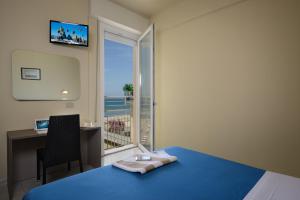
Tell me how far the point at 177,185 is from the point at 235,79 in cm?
176

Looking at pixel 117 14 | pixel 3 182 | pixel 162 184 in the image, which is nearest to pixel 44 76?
pixel 3 182

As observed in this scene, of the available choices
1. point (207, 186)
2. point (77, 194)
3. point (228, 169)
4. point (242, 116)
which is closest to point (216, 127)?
point (242, 116)

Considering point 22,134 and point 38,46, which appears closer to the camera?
point 22,134

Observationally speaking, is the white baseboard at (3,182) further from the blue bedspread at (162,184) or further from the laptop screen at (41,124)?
the blue bedspread at (162,184)

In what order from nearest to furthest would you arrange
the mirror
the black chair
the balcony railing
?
the black chair → the mirror → the balcony railing

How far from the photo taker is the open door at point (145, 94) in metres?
3.02

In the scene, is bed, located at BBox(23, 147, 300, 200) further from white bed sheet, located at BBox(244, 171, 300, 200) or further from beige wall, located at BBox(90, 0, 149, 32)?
beige wall, located at BBox(90, 0, 149, 32)

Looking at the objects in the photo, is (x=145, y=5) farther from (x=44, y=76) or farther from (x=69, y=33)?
(x=44, y=76)

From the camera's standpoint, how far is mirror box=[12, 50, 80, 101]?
2.21m

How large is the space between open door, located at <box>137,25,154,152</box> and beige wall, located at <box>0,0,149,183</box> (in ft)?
2.52

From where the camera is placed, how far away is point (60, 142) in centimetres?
207

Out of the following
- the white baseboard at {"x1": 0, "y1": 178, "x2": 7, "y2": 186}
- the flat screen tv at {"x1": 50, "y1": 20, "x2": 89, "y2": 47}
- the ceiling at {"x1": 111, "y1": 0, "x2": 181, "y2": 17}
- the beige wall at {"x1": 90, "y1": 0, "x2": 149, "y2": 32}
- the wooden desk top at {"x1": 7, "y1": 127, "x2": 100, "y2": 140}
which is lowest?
the white baseboard at {"x1": 0, "y1": 178, "x2": 7, "y2": 186}

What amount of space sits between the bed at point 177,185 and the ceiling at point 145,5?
272 centimetres

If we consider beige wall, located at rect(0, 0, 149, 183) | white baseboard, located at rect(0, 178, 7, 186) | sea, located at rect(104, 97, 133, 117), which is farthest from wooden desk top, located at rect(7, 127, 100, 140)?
sea, located at rect(104, 97, 133, 117)
